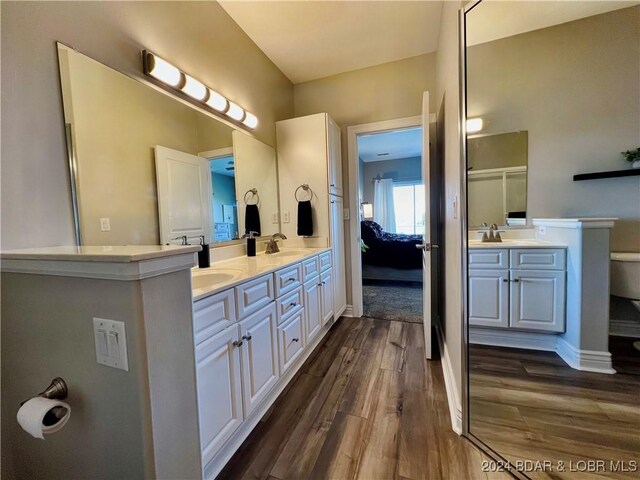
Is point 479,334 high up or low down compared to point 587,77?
down

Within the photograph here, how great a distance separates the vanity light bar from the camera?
1.34 m

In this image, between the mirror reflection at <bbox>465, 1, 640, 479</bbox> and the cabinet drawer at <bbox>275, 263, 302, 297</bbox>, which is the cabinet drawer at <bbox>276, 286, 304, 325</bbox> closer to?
the cabinet drawer at <bbox>275, 263, 302, 297</bbox>

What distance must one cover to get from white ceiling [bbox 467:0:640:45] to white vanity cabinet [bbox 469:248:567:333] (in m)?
1.28

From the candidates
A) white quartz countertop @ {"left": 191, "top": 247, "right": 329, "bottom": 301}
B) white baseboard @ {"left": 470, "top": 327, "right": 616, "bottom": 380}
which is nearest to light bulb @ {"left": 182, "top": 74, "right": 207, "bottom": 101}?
white quartz countertop @ {"left": 191, "top": 247, "right": 329, "bottom": 301}

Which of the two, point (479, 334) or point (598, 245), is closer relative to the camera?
point (598, 245)

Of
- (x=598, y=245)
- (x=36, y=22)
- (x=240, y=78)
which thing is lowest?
(x=598, y=245)

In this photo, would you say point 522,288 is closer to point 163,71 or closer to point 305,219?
point 305,219

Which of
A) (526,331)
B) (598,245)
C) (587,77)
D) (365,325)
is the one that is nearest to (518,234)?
(598,245)

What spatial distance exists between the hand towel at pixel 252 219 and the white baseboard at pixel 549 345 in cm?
181

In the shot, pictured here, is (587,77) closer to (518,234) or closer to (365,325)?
(518,234)

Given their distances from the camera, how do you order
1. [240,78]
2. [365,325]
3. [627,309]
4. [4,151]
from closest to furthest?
[4,151] → [627,309] → [240,78] → [365,325]

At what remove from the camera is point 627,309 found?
1539 millimetres

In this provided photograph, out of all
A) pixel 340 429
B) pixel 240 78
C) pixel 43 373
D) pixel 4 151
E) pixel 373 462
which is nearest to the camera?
pixel 43 373

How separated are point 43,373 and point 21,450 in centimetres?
36
